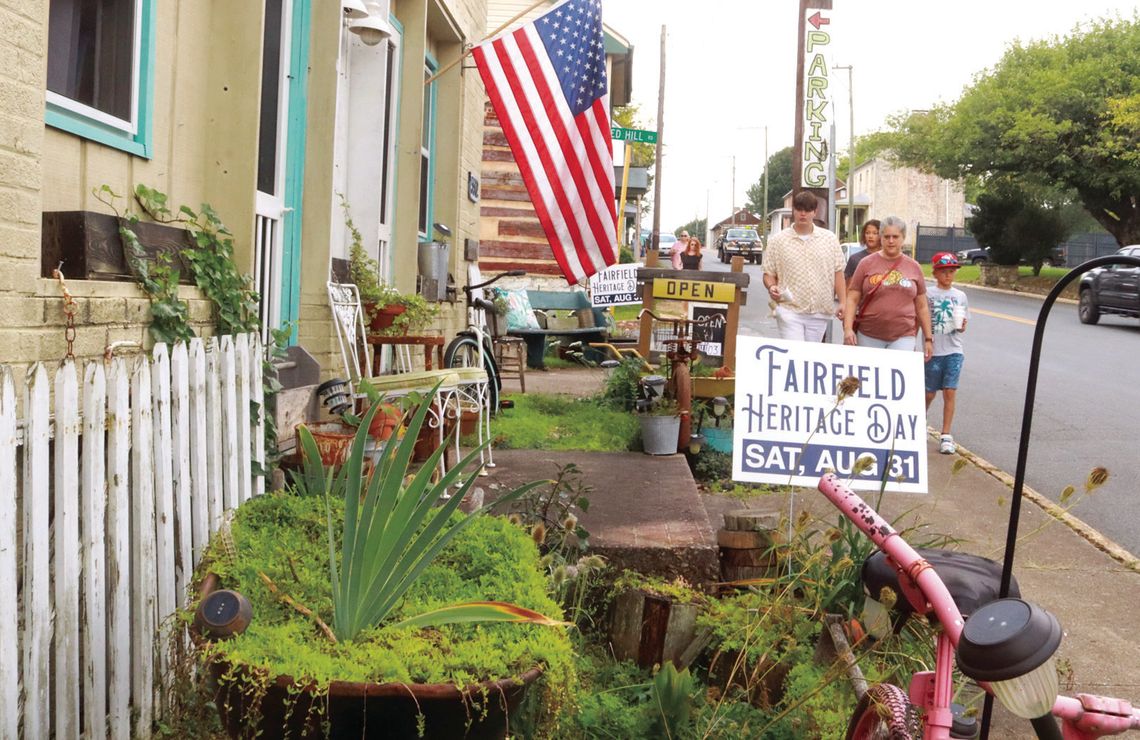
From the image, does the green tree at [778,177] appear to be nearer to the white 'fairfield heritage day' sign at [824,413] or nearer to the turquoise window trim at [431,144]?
the turquoise window trim at [431,144]

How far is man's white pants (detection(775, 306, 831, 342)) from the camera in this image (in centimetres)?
855

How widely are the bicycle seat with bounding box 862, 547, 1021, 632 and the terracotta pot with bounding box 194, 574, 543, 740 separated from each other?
85 centimetres

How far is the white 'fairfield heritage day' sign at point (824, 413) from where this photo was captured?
16.7ft

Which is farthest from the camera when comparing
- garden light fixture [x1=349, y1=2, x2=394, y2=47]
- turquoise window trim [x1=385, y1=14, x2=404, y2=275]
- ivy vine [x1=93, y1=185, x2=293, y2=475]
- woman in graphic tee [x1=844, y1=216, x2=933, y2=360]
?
woman in graphic tee [x1=844, y1=216, x2=933, y2=360]

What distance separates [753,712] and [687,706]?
44 cm

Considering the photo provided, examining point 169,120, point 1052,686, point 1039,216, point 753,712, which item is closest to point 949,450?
point 753,712

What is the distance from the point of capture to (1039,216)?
42750 mm

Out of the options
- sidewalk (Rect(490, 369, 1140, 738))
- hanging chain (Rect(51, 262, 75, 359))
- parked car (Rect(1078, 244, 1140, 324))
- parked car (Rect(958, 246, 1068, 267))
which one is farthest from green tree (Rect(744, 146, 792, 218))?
hanging chain (Rect(51, 262, 75, 359))

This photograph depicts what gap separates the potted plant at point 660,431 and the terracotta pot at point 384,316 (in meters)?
1.70

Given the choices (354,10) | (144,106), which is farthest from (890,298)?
(144,106)

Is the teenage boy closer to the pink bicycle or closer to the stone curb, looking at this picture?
the stone curb

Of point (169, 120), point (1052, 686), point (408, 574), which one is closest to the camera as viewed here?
point (1052, 686)

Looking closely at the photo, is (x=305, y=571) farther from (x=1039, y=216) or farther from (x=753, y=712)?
(x=1039, y=216)

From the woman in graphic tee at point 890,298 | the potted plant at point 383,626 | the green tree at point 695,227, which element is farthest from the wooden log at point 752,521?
the green tree at point 695,227
